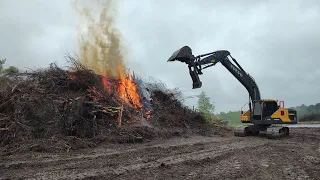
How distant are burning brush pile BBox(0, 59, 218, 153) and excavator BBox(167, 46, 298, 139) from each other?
266 centimetres

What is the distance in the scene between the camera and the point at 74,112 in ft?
36.8

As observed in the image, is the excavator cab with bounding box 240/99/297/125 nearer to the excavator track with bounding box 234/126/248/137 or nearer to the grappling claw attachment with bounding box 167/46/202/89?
the excavator track with bounding box 234/126/248/137

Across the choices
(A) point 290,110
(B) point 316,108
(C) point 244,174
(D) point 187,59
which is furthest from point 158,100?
(B) point 316,108

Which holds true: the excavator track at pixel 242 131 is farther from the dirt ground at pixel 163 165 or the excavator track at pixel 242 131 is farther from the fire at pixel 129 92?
the dirt ground at pixel 163 165

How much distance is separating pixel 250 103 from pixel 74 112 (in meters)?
9.21

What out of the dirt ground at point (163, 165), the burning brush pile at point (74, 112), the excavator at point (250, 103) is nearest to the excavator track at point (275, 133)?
the excavator at point (250, 103)

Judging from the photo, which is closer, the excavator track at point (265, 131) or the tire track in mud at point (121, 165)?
the tire track in mud at point (121, 165)

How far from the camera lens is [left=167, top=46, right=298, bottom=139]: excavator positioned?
1424 cm

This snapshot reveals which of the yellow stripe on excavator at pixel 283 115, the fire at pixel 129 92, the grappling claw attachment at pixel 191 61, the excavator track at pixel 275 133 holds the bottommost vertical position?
the excavator track at pixel 275 133

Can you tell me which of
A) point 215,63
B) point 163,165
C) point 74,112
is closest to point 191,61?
point 215,63

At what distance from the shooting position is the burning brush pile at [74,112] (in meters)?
9.88

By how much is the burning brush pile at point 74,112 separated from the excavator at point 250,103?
2.66 metres

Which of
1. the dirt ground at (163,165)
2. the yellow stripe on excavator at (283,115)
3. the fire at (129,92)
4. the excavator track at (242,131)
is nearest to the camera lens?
the dirt ground at (163,165)

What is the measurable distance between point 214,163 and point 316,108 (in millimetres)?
88177
